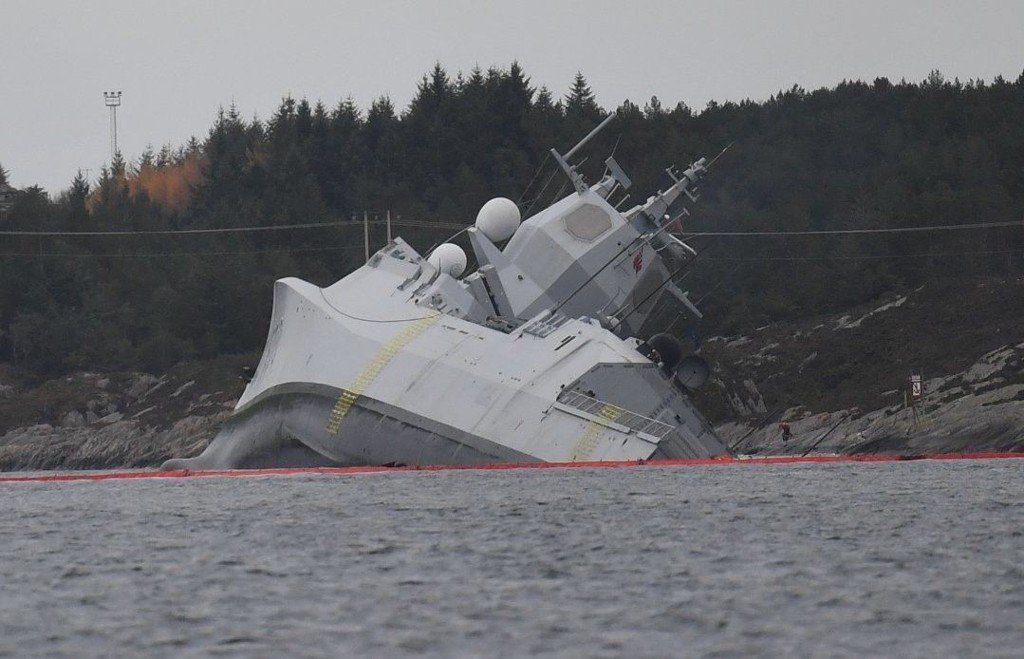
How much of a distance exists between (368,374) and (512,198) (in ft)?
279

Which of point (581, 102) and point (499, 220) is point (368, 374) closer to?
point (499, 220)

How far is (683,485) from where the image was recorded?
127 feet

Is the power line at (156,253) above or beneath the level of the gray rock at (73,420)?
above

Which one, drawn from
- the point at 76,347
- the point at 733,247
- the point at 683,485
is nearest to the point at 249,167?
the point at 76,347

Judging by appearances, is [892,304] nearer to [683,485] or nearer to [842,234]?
[842,234]

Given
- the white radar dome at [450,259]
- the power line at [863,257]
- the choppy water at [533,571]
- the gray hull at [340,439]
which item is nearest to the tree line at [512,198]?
the power line at [863,257]

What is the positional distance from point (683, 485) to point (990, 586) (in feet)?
57.7

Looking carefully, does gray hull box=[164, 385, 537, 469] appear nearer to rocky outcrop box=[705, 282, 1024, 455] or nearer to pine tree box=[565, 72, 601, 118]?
rocky outcrop box=[705, 282, 1024, 455]

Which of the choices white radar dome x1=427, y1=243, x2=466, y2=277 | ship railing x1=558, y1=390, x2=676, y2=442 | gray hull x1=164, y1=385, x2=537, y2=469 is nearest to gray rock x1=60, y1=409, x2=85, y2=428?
gray hull x1=164, y1=385, x2=537, y2=469

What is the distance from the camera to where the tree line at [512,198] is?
107250 mm

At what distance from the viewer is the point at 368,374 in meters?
49.7

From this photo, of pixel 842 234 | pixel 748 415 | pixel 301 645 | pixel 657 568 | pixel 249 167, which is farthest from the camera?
pixel 249 167

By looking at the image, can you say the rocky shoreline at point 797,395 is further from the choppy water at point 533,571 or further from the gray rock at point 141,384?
the choppy water at point 533,571

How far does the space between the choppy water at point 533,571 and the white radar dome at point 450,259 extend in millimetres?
20919
